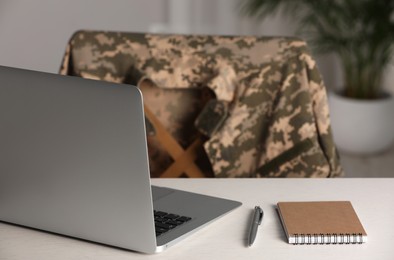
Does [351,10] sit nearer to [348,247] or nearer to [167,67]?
[167,67]

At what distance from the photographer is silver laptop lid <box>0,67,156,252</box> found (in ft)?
4.66

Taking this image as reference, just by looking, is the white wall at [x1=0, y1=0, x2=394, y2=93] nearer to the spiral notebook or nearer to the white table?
the white table

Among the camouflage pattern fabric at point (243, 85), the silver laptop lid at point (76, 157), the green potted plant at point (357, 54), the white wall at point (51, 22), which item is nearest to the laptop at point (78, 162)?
the silver laptop lid at point (76, 157)

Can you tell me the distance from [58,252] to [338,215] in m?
0.50

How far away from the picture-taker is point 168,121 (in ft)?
7.54

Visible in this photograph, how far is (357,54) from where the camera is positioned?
4457mm

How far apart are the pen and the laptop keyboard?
0.39 feet

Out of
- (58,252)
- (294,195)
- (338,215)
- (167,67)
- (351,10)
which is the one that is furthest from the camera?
(351,10)

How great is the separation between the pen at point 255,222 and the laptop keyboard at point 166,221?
12cm

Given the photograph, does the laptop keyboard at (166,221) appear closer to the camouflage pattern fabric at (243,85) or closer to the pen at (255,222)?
the pen at (255,222)

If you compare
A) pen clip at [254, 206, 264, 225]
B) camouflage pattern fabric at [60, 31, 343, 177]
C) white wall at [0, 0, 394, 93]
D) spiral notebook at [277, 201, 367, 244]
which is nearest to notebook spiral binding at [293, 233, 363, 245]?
spiral notebook at [277, 201, 367, 244]

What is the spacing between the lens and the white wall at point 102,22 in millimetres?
4223

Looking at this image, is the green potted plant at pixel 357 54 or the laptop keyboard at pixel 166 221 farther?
the green potted plant at pixel 357 54

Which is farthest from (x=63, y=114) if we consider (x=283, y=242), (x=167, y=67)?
(x=167, y=67)
